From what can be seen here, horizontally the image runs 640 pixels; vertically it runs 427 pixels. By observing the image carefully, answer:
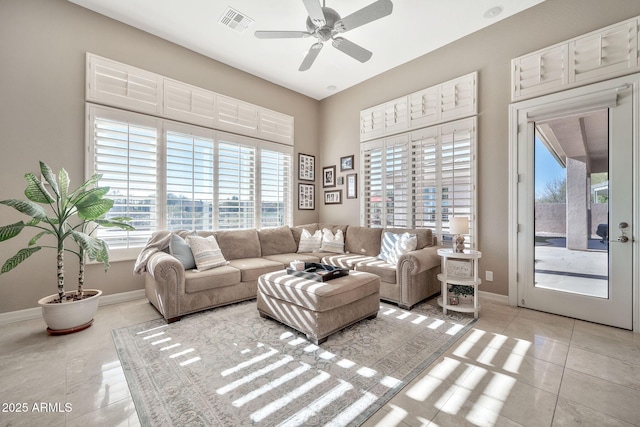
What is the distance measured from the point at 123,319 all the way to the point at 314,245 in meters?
2.70

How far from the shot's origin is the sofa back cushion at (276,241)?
4.27 m

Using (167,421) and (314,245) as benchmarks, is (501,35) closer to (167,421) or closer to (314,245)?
(314,245)

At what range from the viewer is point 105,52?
323cm

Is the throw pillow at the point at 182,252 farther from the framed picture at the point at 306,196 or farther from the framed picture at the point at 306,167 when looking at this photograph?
the framed picture at the point at 306,167

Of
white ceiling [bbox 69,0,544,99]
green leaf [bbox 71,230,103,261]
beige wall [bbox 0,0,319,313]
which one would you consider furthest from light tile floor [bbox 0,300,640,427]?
white ceiling [bbox 69,0,544,99]

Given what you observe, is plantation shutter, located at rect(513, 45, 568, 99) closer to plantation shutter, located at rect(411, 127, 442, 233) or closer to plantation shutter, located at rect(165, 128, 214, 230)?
plantation shutter, located at rect(411, 127, 442, 233)

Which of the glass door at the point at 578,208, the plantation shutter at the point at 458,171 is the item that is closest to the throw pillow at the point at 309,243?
the plantation shutter at the point at 458,171

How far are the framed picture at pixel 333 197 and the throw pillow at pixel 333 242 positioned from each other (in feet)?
3.00

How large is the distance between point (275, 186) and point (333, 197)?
1213 mm

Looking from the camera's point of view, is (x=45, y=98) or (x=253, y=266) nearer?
(x=45, y=98)

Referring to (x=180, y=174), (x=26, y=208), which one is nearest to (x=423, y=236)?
(x=180, y=174)

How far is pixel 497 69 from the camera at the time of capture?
11.0ft

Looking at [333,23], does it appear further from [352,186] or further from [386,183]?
[352,186]

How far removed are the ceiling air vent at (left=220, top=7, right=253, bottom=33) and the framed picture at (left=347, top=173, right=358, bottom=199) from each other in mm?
2827
